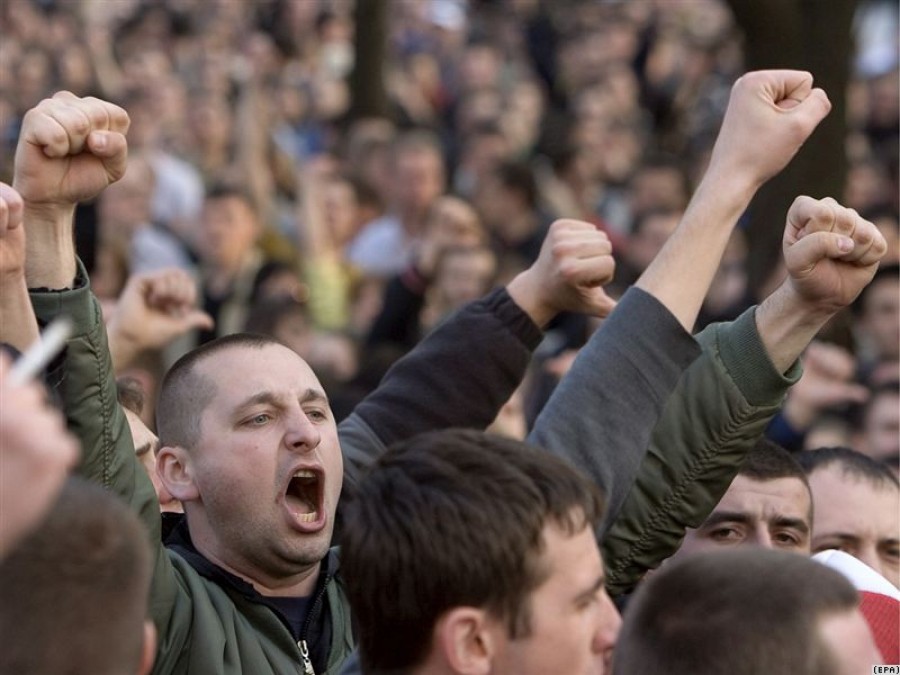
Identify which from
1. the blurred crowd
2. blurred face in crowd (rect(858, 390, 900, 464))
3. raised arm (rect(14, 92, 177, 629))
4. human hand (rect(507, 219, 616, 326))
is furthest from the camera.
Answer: the blurred crowd

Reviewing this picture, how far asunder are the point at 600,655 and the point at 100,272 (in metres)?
7.28

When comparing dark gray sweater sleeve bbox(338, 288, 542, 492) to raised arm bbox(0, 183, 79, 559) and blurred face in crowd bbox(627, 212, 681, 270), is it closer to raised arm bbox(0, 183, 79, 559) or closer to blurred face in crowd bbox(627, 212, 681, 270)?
raised arm bbox(0, 183, 79, 559)

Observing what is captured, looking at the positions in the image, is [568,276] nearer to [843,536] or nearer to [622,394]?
[622,394]

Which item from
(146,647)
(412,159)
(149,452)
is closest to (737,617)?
(146,647)

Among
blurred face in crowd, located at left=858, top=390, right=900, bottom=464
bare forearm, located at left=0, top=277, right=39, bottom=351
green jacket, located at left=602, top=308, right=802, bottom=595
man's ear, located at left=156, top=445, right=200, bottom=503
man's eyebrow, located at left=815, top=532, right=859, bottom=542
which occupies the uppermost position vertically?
bare forearm, located at left=0, top=277, right=39, bottom=351

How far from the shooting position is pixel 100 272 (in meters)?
9.93

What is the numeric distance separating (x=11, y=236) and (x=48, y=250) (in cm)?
26

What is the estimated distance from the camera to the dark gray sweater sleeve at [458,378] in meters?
4.30

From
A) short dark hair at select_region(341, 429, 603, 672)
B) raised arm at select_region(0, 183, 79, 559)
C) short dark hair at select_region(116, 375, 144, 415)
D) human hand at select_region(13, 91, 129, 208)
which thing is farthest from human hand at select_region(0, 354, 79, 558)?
short dark hair at select_region(116, 375, 144, 415)

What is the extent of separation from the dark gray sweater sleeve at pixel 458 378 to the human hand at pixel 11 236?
54.6 inches

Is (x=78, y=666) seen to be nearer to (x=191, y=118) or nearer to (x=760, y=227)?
(x=760, y=227)

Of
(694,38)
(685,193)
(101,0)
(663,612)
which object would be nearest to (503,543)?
(663,612)

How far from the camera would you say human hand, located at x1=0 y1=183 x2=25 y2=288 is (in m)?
3.02

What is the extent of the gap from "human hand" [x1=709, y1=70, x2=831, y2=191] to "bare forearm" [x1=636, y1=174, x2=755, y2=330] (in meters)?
0.04
